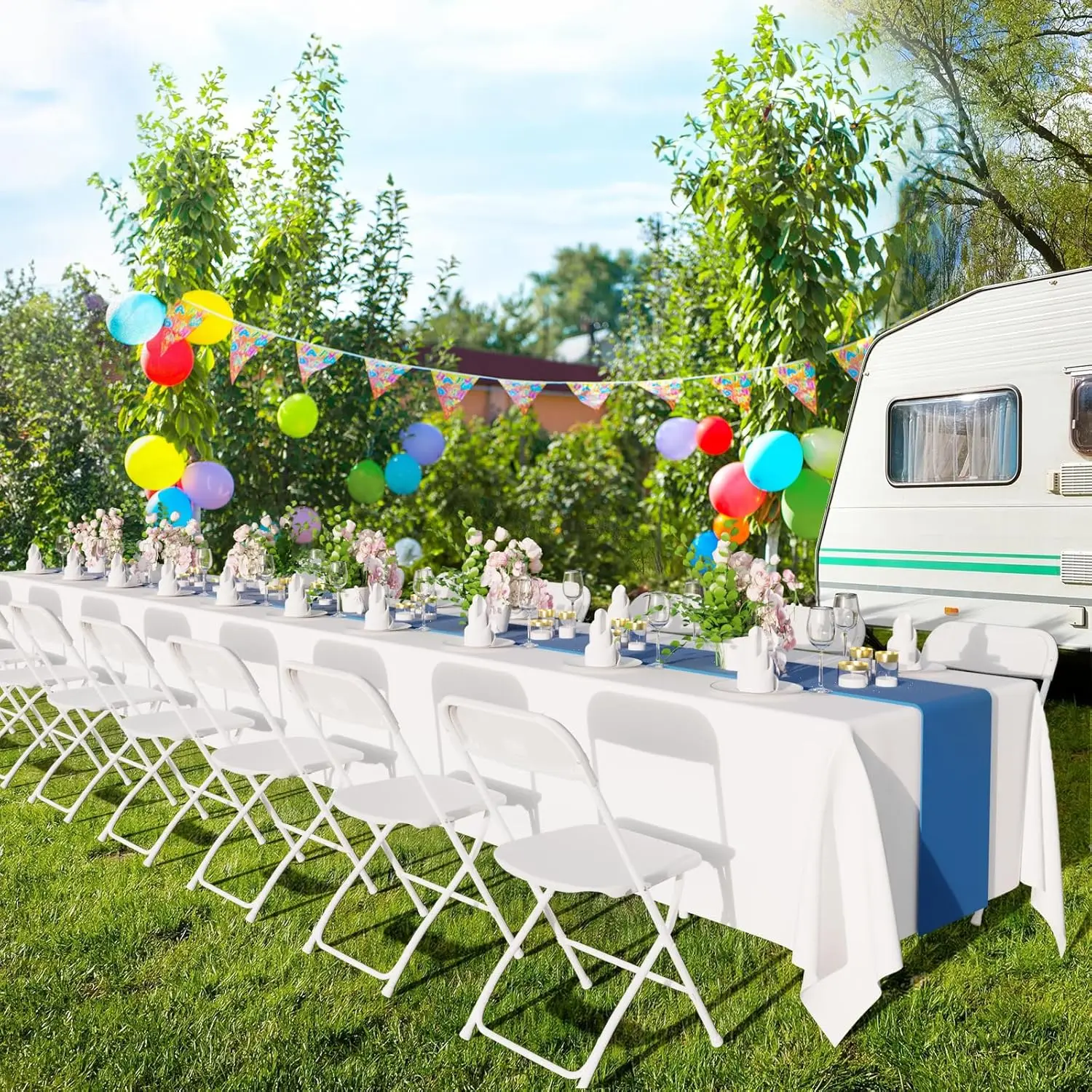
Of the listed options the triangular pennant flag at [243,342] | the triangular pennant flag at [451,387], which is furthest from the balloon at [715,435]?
the triangular pennant flag at [243,342]

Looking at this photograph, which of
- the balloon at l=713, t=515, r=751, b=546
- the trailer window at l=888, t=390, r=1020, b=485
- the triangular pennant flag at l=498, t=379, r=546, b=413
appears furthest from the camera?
the balloon at l=713, t=515, r=751, b=546

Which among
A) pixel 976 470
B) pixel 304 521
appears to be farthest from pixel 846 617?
pixel 304 521

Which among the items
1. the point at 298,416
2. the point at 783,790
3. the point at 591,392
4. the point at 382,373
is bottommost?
the point at 783,790

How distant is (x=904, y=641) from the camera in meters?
3.40

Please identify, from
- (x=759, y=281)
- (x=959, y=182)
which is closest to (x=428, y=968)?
(x=759, y=281)

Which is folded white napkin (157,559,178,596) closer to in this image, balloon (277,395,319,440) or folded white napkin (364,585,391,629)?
folded white napkin (364,585,391,629)

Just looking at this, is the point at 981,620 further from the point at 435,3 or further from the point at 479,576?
the point at 435,3

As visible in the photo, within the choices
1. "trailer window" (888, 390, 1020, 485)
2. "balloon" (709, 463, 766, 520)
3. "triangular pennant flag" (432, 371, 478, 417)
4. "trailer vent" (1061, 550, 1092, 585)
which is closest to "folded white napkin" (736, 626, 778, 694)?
"trailer vent" (1061, 550, 1092, 585)

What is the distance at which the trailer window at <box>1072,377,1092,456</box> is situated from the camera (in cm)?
540

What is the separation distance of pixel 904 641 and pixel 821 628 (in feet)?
1.60

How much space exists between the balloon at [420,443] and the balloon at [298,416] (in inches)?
43.0

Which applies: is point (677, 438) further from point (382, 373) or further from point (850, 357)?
point (382, 373)

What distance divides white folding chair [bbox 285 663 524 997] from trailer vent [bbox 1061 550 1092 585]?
3.67 meters

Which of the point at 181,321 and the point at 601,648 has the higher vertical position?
the point at 181,321
